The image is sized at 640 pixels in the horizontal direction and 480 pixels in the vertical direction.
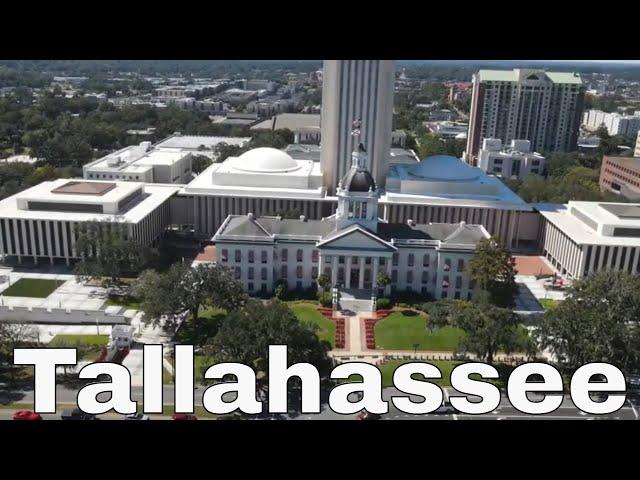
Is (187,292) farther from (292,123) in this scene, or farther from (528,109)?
(292,123)

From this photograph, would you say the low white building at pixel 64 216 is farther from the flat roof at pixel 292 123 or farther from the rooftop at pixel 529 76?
the rooftop at pixel 529 76

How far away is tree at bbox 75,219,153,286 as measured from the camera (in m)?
46.5

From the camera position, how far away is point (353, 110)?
198 feet

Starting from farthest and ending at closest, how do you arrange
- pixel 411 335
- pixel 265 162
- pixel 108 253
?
1. pixel 265 162
2. pixel 108 253
3. pixel 411 335

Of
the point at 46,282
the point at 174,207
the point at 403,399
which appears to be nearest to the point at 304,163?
the point at 174,207

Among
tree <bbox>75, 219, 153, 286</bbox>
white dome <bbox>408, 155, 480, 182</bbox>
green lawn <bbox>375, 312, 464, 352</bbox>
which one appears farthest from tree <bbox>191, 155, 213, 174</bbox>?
green lawn <bbox>375, 312, 464, 352</bbox>

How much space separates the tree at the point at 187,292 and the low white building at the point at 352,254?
692 centimetres

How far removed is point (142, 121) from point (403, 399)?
4763 inches

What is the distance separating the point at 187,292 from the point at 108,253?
10476mm

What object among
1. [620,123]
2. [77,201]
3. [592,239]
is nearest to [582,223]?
[592,239]

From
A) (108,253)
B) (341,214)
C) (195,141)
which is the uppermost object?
(341,214)

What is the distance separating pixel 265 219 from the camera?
5075 centimetres

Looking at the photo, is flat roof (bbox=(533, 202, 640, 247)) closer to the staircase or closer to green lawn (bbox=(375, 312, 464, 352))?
green lawn (bbox=(375, 312, 464, 352))
